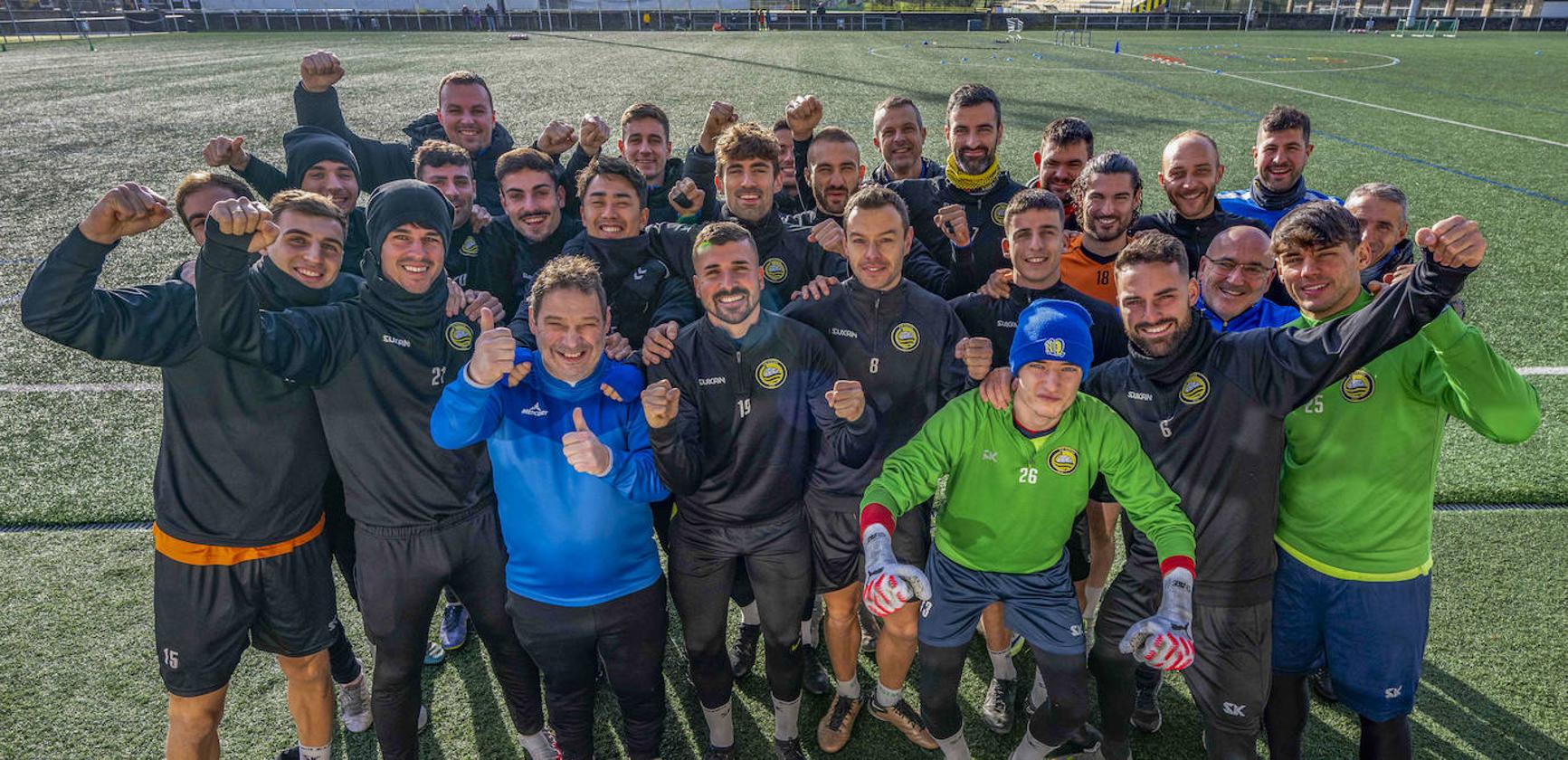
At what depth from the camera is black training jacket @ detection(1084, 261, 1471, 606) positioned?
3102 mm

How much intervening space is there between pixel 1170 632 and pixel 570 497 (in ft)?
7.31

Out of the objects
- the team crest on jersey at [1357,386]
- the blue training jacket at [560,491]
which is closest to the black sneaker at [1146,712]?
the team crest on jersey at [1357,386]

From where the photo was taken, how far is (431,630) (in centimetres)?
461

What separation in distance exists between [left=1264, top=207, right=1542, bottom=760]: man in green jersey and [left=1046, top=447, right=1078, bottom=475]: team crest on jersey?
89 centimetres

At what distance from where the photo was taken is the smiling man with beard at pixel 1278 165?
497 centimetres

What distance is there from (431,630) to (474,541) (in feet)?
4.92

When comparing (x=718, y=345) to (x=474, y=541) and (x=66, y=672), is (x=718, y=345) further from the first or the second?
(x=66, y=672)

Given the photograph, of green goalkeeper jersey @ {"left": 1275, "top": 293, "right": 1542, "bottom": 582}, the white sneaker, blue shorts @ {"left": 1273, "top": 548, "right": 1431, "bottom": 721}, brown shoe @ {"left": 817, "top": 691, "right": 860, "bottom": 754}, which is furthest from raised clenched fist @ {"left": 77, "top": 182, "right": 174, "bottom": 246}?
blue shorts @ {"left": 1273, "top": 548, "right": 1431, "bottom": 721}

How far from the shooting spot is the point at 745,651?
4.46 metres

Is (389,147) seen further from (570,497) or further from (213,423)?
(570,497)

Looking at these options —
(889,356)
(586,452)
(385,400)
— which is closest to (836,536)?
(889,356)

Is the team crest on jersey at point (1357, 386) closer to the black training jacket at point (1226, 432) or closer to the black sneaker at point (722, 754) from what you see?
the black training jacket at point (1226, 432)

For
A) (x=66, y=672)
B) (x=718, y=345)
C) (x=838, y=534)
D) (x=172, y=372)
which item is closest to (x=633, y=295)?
(x=718, y=345)

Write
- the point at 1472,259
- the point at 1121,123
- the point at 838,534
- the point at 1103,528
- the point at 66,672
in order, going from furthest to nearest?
the point at 1121,123, the point at 1103,528, the point at 66,672, the point at 838,534, the point at 1472,259
